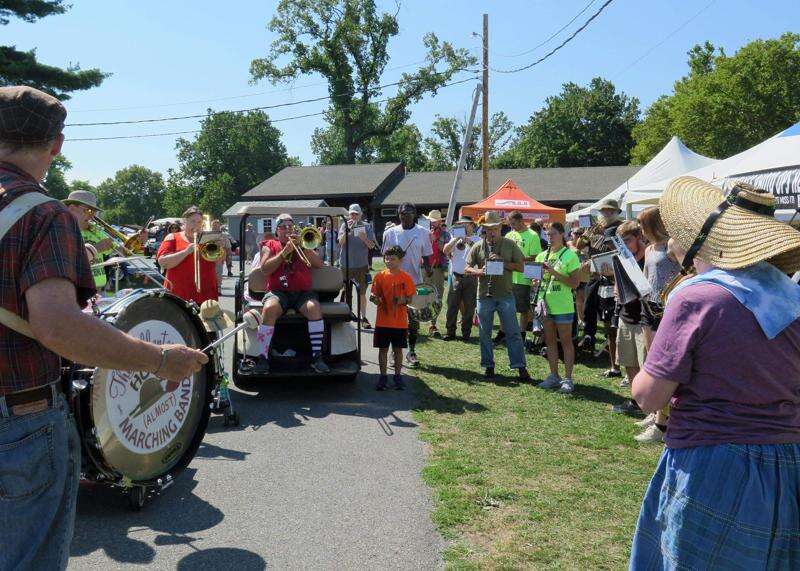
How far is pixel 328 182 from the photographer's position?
43.7m

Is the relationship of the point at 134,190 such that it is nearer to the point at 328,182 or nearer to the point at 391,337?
the point at 328,182

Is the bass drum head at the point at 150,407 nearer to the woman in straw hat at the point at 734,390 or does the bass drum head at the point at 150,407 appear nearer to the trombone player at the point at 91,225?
the trombone player at the point at 91,225

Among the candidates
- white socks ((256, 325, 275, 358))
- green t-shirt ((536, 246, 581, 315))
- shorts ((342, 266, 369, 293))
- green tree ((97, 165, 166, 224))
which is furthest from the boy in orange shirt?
green tree ((97, 165, 166, 224))

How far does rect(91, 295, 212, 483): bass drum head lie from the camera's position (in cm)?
338

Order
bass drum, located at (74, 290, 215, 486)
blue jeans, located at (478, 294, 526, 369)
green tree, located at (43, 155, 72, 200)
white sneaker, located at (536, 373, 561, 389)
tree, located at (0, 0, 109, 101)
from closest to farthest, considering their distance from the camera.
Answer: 1. bass drum, located at (74, 290, 215, 486)
2. white sneaker, located at (536, 373, 561, 389)
3. blue jeans, located at (478, 294, 526, 369)
4. tree, located at (0, 0, 109, 101)
5. green tree, located at (43, 155, 72, 200)

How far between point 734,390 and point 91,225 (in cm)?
625

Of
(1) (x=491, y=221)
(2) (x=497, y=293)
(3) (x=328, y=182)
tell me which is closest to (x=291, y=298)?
(2) (x=497, y=293)

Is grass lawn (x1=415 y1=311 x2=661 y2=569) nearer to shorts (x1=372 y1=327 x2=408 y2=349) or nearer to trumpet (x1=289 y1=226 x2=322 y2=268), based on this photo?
shorts (x1=372 y1=327 x2=408 y2=349)

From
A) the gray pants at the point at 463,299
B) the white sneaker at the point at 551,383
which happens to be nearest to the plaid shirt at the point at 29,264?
the white sneaker at the point at 551,383

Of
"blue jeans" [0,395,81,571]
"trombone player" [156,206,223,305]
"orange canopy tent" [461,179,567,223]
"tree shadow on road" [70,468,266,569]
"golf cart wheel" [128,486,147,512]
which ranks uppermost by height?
"orange canopy tent" [461,179,567,223]

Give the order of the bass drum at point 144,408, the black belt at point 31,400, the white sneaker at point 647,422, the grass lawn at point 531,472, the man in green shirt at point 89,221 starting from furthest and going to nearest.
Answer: the white sneaker at point 647,422, the man in green shirt at point 89,221, the grass lawn at point 531,472, the bass drum at point 144,408, the black belt at point 31,400

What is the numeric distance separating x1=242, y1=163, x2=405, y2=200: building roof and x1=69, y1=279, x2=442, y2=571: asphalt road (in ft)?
121

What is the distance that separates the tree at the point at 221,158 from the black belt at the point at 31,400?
84004mm

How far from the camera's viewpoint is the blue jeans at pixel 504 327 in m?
7.95
